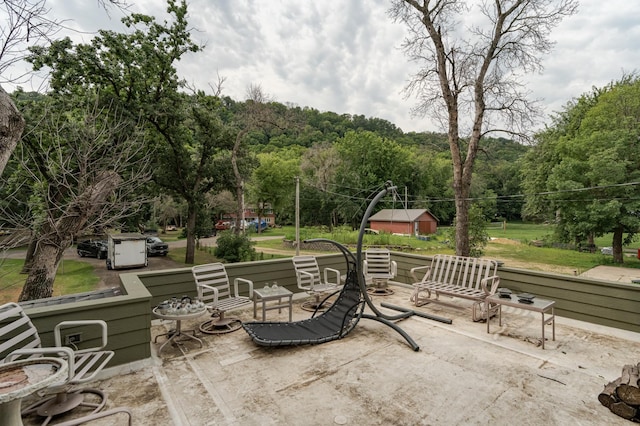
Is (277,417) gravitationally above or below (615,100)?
below

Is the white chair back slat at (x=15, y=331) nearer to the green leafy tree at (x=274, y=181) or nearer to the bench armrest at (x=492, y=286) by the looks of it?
the bench armrest at (x=492, y=286)

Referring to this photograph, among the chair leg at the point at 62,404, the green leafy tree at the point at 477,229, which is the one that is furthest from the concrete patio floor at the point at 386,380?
the green leafy tree at the point at 477,229

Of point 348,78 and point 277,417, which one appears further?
point 348,78

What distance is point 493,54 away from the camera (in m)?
7.20

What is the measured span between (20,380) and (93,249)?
20.2m

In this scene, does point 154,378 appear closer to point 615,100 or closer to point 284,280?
point 284,280

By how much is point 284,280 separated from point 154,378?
2928mm

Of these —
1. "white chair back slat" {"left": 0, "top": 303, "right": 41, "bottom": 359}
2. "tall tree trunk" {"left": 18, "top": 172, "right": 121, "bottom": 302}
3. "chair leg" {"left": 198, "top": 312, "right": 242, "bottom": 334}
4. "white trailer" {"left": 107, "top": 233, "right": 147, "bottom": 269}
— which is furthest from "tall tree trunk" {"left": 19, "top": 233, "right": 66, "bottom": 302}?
"white trailer" {"left": 107, "top": 233, "right": 147, "bottom": 269}

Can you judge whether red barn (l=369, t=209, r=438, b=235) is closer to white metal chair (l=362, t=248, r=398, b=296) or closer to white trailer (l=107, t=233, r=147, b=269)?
white trailer (l=107, t=233, r=147, b=269)

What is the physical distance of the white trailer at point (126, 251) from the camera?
14.3 m

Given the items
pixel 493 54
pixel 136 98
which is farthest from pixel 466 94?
pixel 136 98

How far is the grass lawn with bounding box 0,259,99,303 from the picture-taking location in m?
10.2

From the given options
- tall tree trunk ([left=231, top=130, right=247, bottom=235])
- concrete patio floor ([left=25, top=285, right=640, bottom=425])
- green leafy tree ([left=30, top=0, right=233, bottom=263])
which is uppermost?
green leafy tree ([left=30, top=0, right=233, bottom=263])

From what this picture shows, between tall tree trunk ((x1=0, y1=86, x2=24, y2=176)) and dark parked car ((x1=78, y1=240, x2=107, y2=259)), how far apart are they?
60.2 ft
